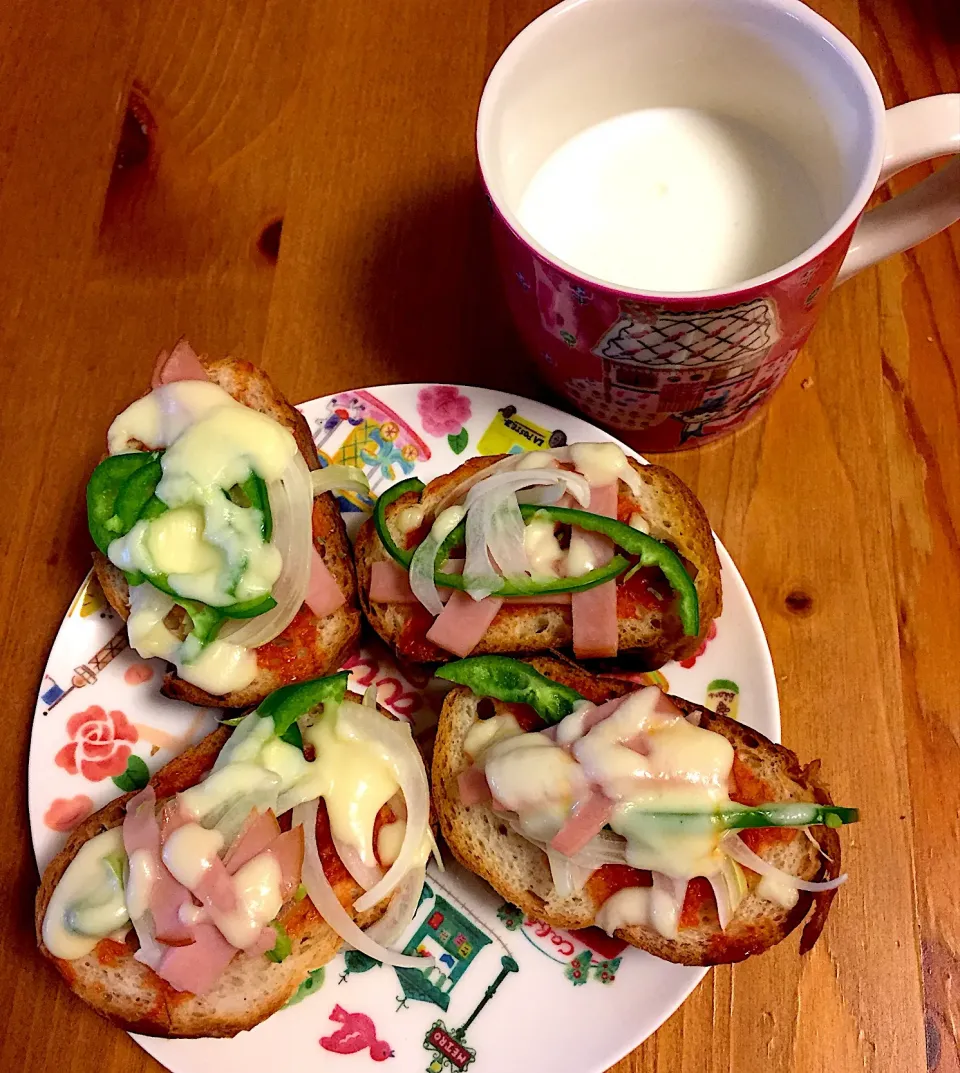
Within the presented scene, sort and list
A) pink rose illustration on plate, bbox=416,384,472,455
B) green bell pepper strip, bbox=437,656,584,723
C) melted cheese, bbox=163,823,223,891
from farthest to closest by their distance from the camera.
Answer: pink rose illustration on plate, bbox=416,384,472,455 → green bell pepper strip, bbox=437,656,584,723 → melted cheese, bbox=163,823,223,891

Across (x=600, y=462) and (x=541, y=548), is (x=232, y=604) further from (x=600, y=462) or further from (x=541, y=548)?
(x=600, y=462)

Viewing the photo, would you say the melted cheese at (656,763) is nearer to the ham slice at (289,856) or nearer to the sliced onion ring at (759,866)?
the sliced onion ring at (759,866)

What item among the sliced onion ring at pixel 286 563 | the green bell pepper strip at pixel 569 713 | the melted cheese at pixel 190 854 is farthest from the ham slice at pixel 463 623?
the melted cheese at pixel 190 854

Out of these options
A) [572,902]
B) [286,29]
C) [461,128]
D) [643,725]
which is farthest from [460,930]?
[286,29]

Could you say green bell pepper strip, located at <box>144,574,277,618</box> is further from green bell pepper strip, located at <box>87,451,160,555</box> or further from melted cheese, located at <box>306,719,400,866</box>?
melted cheese, located at <box>306,719,400,866</box>

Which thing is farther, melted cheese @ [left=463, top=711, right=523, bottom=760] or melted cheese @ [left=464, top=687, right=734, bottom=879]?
melted cheese @ [left=463, top=711, right=523, bottom=760]

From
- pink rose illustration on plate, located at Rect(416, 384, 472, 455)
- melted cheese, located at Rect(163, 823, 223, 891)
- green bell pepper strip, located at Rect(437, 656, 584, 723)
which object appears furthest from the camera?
pink rose illustration on plate, located at Rect(416, 384, 472, 455)

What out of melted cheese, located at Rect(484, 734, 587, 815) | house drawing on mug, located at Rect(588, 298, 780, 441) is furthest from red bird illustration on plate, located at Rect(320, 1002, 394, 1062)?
house drawing on mug, located at Rect(588, 298, 780, 441)
